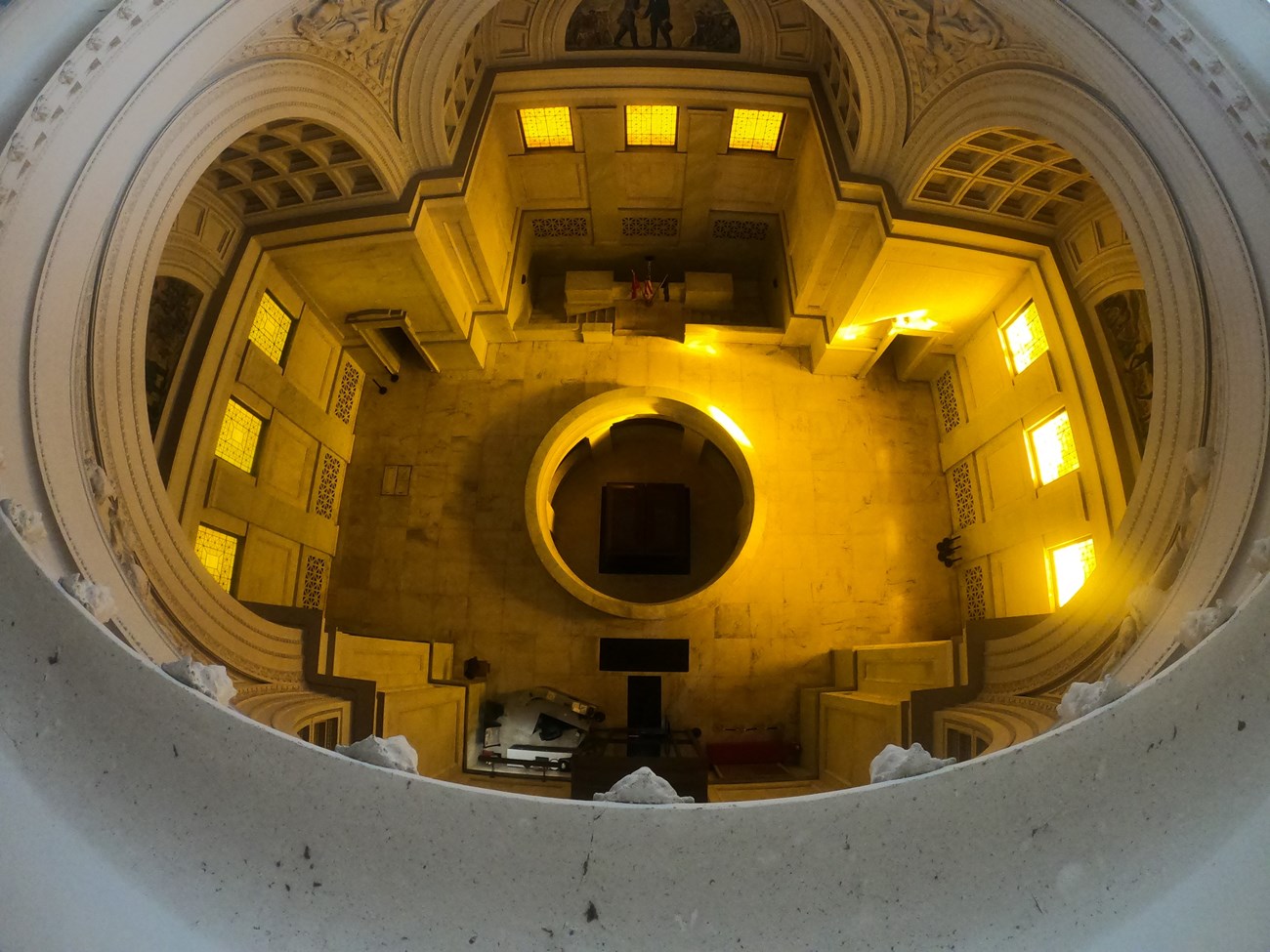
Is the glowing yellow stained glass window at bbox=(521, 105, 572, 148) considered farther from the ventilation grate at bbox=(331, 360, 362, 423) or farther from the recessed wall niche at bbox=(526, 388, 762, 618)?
the ventilation grate at bbox=(331, 360, 362, 423)

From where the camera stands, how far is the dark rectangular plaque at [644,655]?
11328 millimetres

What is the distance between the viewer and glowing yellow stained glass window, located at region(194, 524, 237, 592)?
8.57 metres

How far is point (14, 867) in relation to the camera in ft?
7.78

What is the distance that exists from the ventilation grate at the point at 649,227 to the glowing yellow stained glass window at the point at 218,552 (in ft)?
28.1

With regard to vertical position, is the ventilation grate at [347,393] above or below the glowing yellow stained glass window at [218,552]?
above

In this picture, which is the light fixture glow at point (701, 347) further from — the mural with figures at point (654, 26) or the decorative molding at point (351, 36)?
the decorative molding at point (351, 36)

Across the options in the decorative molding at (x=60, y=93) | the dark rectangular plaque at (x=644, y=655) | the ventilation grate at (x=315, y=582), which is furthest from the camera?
the dark rectangular plaque at (x=644, y=655)

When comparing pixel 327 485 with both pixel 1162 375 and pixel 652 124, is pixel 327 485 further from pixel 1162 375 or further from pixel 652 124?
pixel 1162 375

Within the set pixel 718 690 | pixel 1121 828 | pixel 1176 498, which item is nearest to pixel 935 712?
pixel 1176 498

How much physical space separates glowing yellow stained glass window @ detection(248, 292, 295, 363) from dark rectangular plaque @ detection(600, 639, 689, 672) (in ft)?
21.9

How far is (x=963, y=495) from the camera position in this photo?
11.9 metres

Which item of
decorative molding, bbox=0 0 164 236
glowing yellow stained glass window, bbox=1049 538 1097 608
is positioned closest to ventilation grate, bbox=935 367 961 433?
glowing yellow stained glass window, bbox=1049 538 1097 608

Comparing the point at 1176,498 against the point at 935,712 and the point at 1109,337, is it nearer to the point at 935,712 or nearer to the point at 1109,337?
the point at 935,712

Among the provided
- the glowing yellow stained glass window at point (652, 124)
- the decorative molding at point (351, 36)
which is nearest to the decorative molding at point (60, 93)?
the decorative molding at point (351, 36)
